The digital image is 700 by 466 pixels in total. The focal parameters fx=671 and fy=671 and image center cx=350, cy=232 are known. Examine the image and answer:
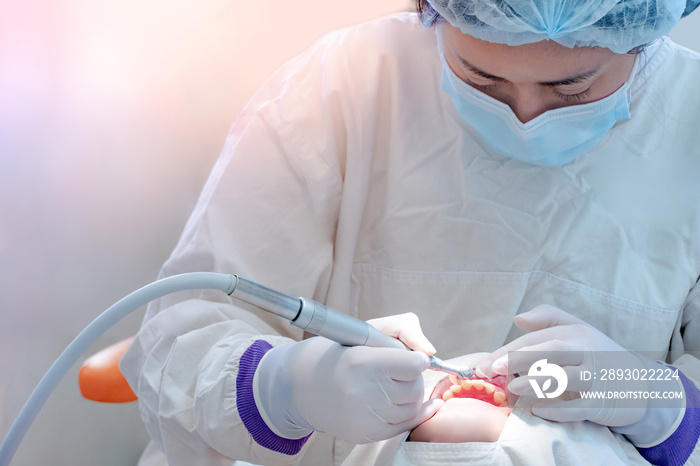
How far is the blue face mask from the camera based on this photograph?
1.27m

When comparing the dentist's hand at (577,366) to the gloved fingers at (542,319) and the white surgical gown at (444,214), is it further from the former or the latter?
the white surgical gown at (444,214)

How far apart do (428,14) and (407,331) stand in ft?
2.06

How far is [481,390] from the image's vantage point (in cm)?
126

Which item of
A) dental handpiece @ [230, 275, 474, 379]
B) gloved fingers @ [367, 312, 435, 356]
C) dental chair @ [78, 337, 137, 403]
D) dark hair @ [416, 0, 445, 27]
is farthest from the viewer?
dental chair @ [78, 337, 137, 403]

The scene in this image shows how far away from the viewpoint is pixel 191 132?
1.91m

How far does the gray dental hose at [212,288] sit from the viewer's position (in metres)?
0.95

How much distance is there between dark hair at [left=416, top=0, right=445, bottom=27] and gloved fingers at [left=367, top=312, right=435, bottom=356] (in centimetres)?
59

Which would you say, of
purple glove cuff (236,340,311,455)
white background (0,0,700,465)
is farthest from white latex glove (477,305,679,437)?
white background (0,0,700,465)

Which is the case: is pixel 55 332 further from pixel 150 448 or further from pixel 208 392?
pixel 208 392

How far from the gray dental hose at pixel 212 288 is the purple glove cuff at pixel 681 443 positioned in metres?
0.59

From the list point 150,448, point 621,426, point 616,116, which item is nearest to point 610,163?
point 616,116

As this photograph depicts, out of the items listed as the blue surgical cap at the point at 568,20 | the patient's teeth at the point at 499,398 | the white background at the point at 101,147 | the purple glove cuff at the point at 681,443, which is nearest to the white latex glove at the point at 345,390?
the patient's teeth at the point at 499,398

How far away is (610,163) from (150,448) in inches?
51.6

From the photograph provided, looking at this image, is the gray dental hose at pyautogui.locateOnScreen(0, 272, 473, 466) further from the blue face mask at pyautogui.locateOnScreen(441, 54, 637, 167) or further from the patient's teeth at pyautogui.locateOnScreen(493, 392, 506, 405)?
the blue face mask at pyautogui.locateOnScreen(441, 54, 637, 167)
